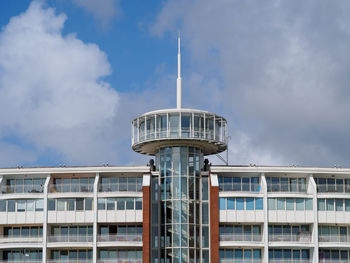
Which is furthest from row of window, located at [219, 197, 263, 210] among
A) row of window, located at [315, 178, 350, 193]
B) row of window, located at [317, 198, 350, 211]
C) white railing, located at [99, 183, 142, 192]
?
white railing, located at [99, 183, 142, 192]

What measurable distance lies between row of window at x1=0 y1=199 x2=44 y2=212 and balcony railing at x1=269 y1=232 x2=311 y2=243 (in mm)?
28008

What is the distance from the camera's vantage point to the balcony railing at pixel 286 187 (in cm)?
10769

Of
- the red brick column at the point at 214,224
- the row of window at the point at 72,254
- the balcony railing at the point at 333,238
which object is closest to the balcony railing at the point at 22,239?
the row of window at the point at 72,254

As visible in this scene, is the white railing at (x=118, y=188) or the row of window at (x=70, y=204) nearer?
the row of window at (x=70, y=204)

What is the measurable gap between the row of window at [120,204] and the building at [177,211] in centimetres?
12

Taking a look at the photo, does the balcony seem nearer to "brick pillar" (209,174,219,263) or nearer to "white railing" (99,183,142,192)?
"white railing" (99,183,142,192)

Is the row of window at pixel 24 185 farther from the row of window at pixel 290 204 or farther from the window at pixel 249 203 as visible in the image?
the row of window at pixel 290 204

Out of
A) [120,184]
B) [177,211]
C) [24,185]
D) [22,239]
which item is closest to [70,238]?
[22,239]

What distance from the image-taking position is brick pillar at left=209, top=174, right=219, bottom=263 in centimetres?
10250

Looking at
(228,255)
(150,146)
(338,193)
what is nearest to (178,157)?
(150,146)

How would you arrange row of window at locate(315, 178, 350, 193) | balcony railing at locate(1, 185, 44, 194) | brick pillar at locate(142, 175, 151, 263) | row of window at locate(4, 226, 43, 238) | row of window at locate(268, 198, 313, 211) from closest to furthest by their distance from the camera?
brick pillar at locate(142, 175, 151, 263)
row of window at locate(268, 198, 313, 211)
row of window at locate(4, 226, 43, 238)
balcony railing at locate(1, 185, 44, 194)
row of window at locate(315, 178, 350, 193)

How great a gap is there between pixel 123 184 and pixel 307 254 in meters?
23.8

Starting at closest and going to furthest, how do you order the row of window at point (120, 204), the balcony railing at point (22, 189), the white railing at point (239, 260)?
the white railing at point (239, 260), the row of window at point (120, 204), the balcony railing at point (22, 189)

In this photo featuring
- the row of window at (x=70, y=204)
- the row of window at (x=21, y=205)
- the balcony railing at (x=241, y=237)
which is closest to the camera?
the balcony railing at (x=241, y=237)
